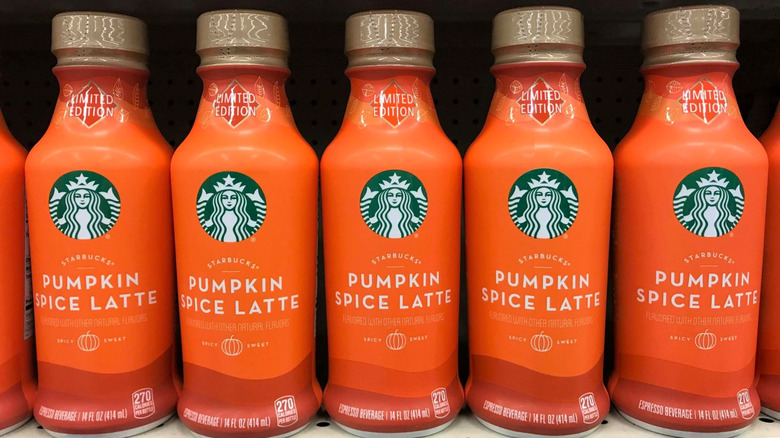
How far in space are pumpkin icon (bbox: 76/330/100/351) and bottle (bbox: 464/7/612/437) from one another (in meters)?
0.56

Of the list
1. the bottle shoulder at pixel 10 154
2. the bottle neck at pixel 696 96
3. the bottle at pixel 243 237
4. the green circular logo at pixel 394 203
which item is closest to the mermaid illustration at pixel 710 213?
the bottle neck at pixel 696 96

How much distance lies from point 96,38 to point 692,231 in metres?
0.88

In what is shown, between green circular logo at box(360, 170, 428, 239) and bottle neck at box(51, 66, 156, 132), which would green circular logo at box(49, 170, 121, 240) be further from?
green circular logo at box(360, 170, 428, 239)

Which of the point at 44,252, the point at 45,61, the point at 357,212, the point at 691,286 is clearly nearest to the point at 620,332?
the point at 691,286

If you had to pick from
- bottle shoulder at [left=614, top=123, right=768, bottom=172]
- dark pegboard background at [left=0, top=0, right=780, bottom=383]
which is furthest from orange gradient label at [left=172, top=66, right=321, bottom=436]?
bottle shoulder at [left=614, top=123, right=768, bottom=172]

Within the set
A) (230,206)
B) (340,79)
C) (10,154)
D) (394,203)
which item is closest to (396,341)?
(394,203)

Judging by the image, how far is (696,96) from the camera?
903 millimetres

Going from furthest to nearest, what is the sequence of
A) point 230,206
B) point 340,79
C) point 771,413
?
point 340,79, point 771,413, point 230,206

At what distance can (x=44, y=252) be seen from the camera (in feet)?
2.92

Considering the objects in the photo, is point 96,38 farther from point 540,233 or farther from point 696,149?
point 696,149

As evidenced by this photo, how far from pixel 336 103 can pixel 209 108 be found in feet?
1.02

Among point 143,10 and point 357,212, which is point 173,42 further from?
point 357,212

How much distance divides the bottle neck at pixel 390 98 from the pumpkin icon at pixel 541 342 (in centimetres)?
35

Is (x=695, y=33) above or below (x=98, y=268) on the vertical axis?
above
